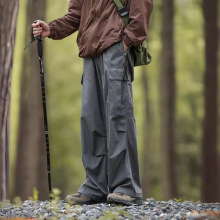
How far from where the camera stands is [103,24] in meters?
6.26

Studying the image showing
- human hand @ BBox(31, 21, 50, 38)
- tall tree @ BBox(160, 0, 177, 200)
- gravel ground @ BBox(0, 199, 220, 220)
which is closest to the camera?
gravel ground @ BBox(0, 199, 220, 220)

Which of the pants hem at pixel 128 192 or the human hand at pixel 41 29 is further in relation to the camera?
the human hand at pixel 41 29

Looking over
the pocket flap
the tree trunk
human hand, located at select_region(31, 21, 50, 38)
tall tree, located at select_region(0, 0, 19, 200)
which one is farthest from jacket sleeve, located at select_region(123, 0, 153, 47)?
the tree trunk

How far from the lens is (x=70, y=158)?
27.7m

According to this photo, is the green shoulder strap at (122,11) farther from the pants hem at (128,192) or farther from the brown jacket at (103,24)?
the pants hem at (128,192)

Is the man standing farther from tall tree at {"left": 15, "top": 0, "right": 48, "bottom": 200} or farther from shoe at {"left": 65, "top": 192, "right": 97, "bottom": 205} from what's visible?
tall tree at {"left": 15, "top": 0, "right": 48, "bottom": 200}

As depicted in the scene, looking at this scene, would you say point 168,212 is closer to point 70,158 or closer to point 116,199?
point 116,199

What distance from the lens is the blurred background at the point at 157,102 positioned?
48.5 ft

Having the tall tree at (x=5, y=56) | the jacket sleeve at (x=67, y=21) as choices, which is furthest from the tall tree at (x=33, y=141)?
the jacket sleeve at (x=67, y=21)

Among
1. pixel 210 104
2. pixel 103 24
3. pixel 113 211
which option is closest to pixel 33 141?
pixel 210 104

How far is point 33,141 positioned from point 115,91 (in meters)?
9.22

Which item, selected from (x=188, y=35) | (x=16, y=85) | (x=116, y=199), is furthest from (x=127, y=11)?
(x=16, y=85)

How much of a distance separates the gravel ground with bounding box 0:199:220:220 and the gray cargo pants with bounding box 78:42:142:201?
0.93 ft

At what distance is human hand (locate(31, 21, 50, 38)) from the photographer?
6562mm
